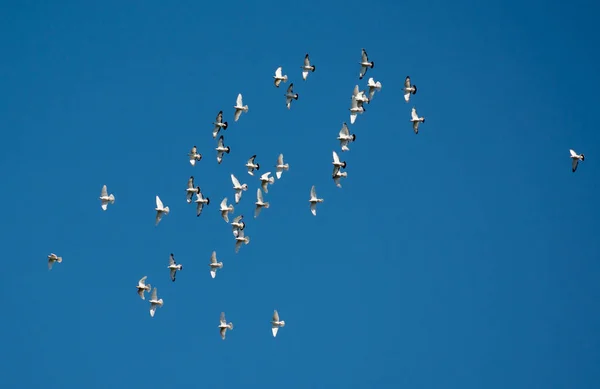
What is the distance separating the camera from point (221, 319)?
618 ft

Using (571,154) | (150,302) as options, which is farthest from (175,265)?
(571,154)

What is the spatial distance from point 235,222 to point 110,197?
7.22 metres

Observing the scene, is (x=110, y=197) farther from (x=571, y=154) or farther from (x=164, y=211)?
(x=571, y=154)

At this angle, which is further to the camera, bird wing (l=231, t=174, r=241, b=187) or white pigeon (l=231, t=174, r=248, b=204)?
bird wing (l=231, t=174, r=241, b=187)

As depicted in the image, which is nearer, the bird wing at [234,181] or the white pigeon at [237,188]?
the white pigeon at [237,188]

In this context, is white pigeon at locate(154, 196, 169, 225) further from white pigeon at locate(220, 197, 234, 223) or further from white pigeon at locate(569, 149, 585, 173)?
white pigeon at locate(569, 149, 585, 173)

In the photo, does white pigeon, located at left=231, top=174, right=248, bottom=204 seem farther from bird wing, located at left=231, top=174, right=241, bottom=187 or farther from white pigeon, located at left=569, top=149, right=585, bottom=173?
white pigeon, located at left=569, top=149, right=585, bottom=173

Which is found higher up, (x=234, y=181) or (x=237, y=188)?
(x=234, y=181)

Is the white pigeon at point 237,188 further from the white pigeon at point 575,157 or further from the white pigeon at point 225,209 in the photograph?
the white pigeon at point 575,157

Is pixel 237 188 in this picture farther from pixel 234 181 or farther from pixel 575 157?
pixel 575 157

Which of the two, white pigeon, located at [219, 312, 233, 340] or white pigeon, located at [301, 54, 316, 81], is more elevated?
white pigeon, located at [301, 54, 316, 81]

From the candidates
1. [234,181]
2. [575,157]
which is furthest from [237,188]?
[575,157]

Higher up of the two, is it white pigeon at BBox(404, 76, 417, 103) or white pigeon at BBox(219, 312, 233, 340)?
white pigeon at BBox(404, 76, 417, 103)

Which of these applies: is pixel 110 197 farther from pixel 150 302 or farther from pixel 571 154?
pixel 571 154
